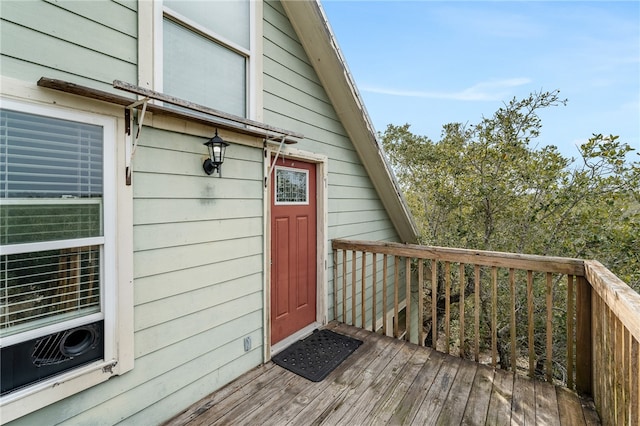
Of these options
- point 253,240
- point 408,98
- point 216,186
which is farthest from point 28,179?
point 408,98

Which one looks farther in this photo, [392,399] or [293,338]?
[293,338]

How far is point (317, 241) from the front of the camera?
Answer: 350 cm

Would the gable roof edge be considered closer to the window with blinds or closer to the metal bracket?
the metal bracket

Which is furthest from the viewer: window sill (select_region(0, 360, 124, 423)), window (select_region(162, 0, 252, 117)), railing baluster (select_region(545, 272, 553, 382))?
railing baluster (select_region(545, 272, 553, 382))

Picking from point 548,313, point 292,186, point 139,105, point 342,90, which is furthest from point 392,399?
point 342,90

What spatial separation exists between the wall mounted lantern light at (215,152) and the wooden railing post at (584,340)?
3008 millimetres

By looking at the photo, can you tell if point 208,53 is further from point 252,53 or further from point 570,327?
point 570,327

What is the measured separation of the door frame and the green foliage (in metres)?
2.22

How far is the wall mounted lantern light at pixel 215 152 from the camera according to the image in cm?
204

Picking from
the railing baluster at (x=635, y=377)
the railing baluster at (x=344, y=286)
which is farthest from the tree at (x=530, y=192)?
the railing baluster at (x=635, y=377)

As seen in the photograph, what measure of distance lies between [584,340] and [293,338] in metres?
2.60

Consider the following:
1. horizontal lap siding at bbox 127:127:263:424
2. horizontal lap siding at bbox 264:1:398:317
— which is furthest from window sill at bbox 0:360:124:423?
horizontal lap siding at bbox 264:1:398:317

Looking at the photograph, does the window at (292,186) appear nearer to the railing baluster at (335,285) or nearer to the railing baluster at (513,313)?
the railing baluster at (335,285)

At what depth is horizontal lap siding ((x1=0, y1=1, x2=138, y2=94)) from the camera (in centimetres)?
131
